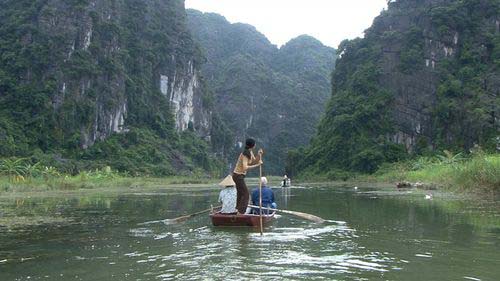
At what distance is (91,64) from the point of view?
68125mm

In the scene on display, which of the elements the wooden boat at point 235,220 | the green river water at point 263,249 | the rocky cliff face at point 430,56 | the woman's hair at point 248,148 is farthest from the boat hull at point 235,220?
the rocky cliff face at point 430,56

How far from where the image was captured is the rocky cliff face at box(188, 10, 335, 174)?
12925cm

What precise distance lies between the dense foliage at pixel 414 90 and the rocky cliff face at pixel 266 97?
2014 inches

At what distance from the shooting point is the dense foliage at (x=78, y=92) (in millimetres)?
61312

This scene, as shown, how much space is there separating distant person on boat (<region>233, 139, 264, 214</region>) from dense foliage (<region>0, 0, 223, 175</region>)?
144ft

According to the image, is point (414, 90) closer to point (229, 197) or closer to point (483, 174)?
point (483, 174)

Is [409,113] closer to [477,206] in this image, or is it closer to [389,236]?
[477,206]

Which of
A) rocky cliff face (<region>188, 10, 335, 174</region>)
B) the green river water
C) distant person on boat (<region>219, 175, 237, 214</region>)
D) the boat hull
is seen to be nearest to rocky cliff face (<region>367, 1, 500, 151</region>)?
the green river water

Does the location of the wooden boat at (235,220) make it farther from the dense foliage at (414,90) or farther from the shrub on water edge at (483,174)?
the dense foliage at (414,90)

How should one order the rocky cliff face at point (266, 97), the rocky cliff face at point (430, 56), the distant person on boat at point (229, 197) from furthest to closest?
→ the rocky cliff face at point (266, 97) → the rocky cliff face at point (430, 56) → the distant person on boat at point (229, 197)

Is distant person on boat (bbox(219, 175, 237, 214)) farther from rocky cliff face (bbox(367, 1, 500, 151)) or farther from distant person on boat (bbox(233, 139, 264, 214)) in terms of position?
rocky cliff face (bbox(367, 1, 500, 151))

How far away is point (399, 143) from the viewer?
63312mm

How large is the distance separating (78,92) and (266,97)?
238ft

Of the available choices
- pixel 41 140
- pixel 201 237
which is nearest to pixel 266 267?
pixel 201 237
